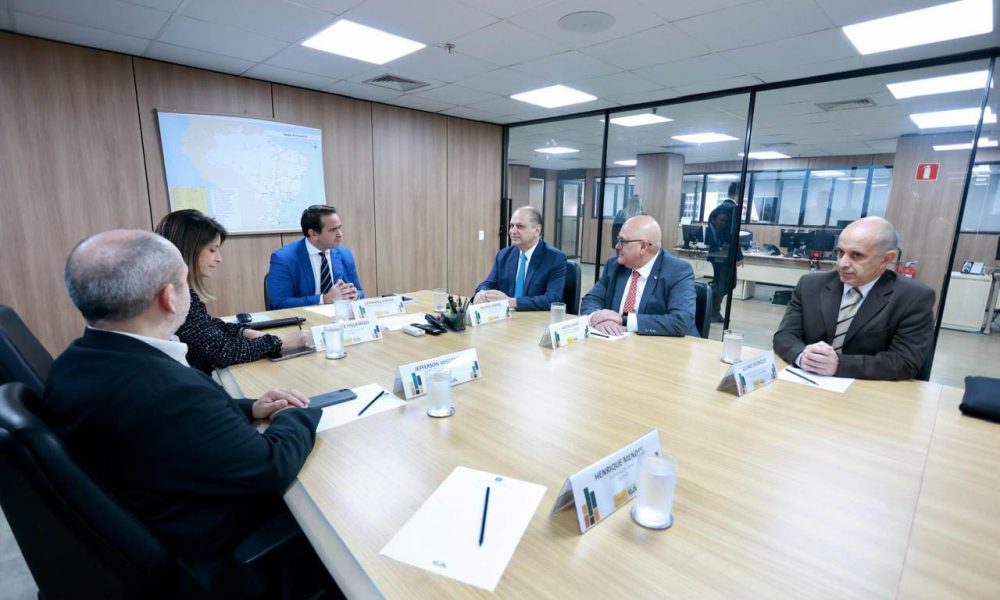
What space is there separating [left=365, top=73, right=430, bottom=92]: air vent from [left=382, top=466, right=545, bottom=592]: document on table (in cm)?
399

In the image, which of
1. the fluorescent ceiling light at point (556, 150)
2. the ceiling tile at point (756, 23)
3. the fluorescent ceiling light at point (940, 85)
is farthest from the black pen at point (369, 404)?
the fluorescent ceiling light at point (556, 150)

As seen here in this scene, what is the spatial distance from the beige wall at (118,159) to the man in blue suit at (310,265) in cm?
160

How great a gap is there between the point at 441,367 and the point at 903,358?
5.75 ft

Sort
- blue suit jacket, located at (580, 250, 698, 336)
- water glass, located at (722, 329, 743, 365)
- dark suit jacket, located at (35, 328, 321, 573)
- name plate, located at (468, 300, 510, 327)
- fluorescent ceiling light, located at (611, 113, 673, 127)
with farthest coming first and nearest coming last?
fluorescent ceiling light, located at (611, 113, 673, 127)
name plate, located at (468, 300, 510, 327)
blue suit jacket, located at (580, 250, 698, 336)
water glass, located at (722, 329, 743, 365)
dark suit jacket, located at (35, 328, 321, 573)

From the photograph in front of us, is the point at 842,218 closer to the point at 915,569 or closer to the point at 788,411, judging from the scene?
the point at 788,411

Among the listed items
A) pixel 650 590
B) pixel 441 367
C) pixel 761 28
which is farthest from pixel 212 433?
pixel 761 28

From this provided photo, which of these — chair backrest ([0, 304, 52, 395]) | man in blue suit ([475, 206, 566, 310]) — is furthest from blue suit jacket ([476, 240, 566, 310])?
chair backrest ([0, 304, 52, 395])

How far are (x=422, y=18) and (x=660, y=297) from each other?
227cm

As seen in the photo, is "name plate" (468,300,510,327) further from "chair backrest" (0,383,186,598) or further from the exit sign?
the exit sign

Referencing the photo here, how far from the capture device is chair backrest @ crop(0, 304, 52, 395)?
1435 mm

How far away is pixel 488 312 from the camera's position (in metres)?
2.60

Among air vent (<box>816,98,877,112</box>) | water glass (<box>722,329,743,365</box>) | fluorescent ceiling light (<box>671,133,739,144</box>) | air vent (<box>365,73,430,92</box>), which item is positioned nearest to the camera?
water glass (<box>722,329,743,365</box>)

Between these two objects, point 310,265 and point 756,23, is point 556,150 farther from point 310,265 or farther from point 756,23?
point 310,265

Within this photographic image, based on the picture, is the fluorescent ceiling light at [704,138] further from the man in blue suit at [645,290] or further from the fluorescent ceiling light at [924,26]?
the man in blue suit at [645,290]
